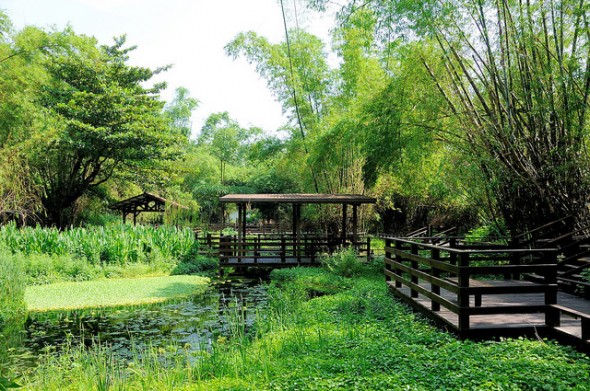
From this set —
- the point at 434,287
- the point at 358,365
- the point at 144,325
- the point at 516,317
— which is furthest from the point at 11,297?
the point at 516,317

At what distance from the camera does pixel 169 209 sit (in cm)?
1792

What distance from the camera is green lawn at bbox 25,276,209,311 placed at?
29.0 feet

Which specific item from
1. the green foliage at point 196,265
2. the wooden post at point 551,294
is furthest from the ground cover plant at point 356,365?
the green foliage at point 196,265

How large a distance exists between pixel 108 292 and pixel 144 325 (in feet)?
9.78

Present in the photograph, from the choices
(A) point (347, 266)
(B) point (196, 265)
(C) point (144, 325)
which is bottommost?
(C) point (144, 325)

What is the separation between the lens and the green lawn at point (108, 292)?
8.84 m

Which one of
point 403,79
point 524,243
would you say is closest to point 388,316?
point 524,243

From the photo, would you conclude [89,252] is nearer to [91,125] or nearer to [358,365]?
[91,125]

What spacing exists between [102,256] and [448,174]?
991cm

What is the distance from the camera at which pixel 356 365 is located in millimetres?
3793

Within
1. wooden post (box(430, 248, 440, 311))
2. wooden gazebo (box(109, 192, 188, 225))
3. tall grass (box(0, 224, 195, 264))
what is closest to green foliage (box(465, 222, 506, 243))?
wooden post (box(430, 248, 440, 311))

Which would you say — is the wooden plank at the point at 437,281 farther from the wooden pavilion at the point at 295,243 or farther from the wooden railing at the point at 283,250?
the wooden railing at the point at 283,250

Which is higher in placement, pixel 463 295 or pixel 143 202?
pixel 143 202

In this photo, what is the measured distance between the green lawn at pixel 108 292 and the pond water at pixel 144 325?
0.47 m
